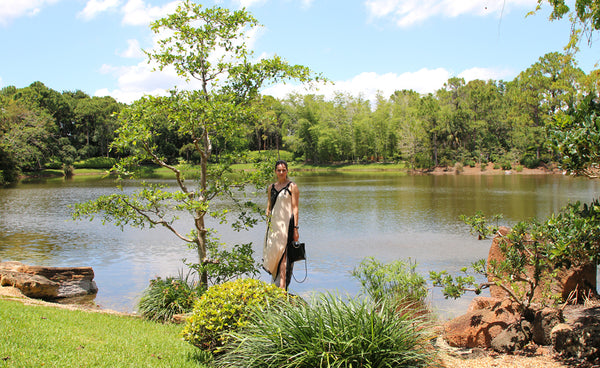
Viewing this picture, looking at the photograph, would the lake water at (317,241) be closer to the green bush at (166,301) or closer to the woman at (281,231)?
the woman at (281,231)

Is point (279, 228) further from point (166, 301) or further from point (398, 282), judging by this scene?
point (166, 301)

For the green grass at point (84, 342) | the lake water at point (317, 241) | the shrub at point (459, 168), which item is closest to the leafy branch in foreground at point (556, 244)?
the lake water at point (317, 241)

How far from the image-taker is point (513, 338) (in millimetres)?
5586

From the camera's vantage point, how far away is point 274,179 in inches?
313

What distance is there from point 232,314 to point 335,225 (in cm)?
1573

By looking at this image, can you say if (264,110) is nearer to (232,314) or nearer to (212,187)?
(212,187)

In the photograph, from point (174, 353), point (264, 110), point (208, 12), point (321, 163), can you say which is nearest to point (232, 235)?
point (264, 110)

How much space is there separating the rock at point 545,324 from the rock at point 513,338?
102mm

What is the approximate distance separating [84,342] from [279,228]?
113 inches

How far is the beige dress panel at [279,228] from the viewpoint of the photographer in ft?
21.8

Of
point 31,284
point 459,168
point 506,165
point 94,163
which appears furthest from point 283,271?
point 94,163

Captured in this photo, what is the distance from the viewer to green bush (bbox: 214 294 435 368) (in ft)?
12.7

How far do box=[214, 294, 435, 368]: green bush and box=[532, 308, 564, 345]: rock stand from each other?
1909 mm

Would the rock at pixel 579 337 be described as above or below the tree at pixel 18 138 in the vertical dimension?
below
